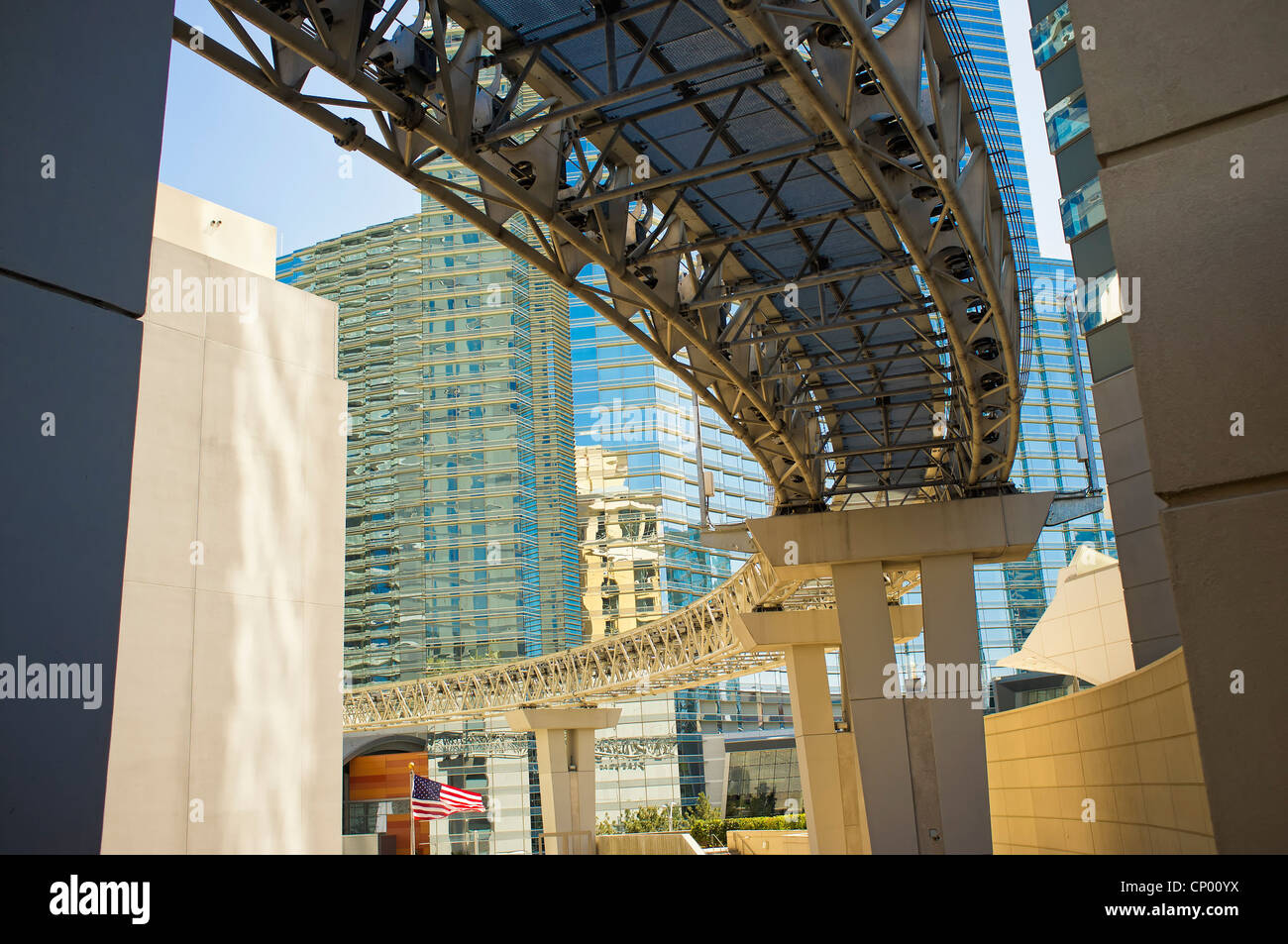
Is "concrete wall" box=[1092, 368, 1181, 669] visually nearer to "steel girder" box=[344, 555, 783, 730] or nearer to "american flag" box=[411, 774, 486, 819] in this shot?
"steel girder" box=[344, 555, 783, 730]

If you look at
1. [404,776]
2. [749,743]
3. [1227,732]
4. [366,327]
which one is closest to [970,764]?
[1227,732]

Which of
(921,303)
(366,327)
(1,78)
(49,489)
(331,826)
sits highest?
(366,327)

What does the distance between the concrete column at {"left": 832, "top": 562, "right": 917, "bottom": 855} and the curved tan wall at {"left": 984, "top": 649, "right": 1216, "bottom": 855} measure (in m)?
3.73

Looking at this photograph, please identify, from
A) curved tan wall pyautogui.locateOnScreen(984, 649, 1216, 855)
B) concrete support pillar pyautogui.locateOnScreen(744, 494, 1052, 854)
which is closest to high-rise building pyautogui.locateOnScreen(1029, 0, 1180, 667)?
concrete support pillar pyautogui.locateOnScreen(744, 494, 1052, 854)

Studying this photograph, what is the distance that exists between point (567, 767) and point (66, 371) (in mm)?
41851

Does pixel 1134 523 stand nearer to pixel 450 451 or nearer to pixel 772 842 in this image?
pixel 772 842

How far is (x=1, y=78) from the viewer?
Result: 3.54 metres

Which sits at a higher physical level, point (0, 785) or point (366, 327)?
point (366, 327)

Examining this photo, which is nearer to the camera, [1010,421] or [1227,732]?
[1227,732]

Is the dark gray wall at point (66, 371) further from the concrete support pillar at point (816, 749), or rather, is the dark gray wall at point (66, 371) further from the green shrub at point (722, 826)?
the green shrub at point (722, 826)

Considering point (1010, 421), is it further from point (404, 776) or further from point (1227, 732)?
point (404, 776)

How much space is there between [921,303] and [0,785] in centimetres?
1823

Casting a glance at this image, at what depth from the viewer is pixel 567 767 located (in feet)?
143

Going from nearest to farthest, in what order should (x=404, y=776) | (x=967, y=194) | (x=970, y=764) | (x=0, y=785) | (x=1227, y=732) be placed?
(x=0, y=785) → (x=1227, y=732) → (x=967, y=194) → (x=970, y=764) → (x=404, y=776)
